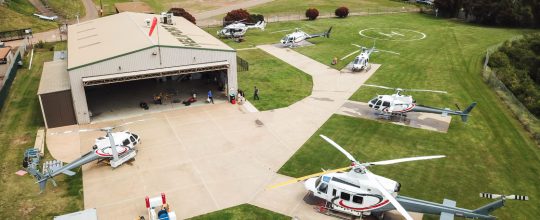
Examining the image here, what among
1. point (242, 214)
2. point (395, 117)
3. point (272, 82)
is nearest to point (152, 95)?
point (272, 82)

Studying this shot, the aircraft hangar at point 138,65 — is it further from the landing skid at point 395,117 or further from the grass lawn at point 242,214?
the grass lawn at point 242,214

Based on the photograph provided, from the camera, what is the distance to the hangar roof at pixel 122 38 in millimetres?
32359

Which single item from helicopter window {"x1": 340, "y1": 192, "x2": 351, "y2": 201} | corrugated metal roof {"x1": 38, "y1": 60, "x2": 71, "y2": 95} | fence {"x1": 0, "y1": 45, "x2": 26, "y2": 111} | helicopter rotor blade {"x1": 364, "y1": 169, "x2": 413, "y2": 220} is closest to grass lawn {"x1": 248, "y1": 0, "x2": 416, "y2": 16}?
fence {"x1": 0, "y1": 45, "x2": 26, "y2": 111}

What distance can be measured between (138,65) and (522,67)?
48.1 m

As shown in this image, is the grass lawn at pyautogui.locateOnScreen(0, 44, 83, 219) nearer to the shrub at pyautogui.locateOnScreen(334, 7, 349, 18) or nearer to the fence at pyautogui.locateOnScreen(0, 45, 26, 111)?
the fence at pyautogui.locateOnScreen(0, 45, 26, 111)

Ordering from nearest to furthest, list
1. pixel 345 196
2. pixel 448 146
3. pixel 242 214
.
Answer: pixel 345 196 < pixel 242 214 < pixel 448 146

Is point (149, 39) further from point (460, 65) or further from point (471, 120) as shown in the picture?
point (460, 65)

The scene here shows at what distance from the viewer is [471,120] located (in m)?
34.1

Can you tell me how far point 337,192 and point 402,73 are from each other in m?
29.5

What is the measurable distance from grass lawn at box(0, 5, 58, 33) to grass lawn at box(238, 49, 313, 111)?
37385mm

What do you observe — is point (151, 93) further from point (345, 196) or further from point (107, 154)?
point (345, 196)

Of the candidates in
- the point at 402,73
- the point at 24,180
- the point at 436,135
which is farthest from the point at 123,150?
the point at 402,73

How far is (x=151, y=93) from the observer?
128ft

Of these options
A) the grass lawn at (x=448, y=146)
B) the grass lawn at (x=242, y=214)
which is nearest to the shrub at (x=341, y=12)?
the grass lawn at (x=448, y=146)
